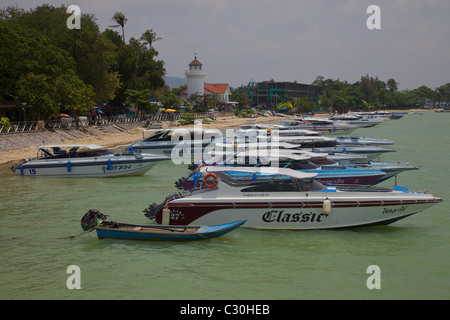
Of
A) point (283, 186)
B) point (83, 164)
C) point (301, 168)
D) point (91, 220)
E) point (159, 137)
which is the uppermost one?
point (159, 137)

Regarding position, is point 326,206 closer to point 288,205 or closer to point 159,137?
point 288,205

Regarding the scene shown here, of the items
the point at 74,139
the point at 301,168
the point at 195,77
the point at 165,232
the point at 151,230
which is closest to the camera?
the point at 165,232

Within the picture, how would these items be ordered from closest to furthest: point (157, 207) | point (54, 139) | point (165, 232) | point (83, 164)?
point (165, 232)
point (157, 207)
point (83, 164)
point (54, 139)

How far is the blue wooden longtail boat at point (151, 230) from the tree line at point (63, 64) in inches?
1102

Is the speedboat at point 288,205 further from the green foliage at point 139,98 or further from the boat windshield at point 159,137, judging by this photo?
the green foliage at point 139,98

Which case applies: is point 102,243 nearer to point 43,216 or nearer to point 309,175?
point 43,216

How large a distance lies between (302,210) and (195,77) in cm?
8810

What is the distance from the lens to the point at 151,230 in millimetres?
12461

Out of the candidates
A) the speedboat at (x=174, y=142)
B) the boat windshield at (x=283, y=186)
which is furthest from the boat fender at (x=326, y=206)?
the speedboat at (x=174, y=142)

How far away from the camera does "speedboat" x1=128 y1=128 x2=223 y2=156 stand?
1150 inches

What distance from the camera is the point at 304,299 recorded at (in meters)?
9.57

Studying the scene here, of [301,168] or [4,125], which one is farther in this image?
[4,125]

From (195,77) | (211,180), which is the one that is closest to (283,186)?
(211,180)
